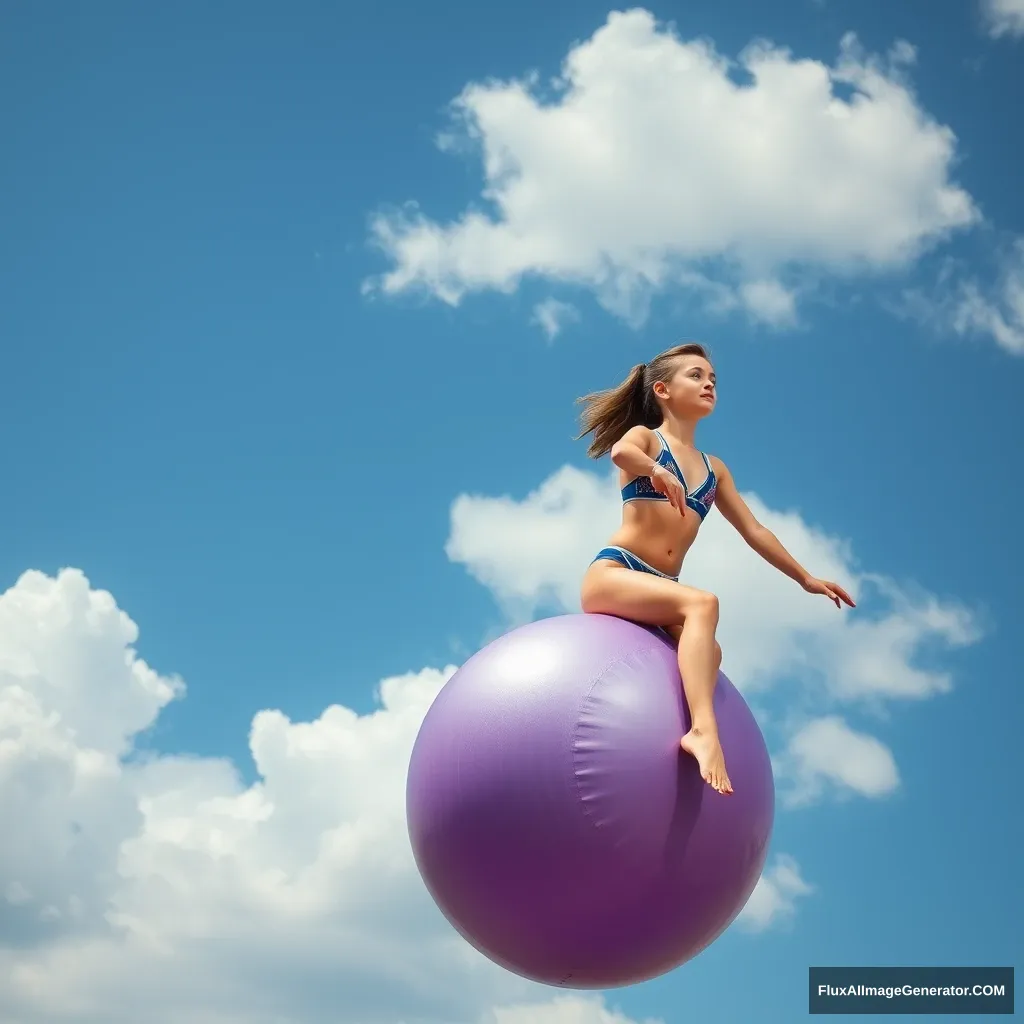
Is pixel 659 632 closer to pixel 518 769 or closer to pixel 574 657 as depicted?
pixel 574 657

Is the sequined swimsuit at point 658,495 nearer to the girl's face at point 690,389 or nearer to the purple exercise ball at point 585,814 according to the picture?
the girl's face at point 690,389

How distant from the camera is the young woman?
6.94 meters

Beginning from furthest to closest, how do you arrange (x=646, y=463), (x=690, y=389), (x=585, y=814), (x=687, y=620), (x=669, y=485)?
1. (x=690, y=389)
2. (x=646, y=463)
3. (x=669, y=485)
4. (x=687, y=620)
5. (x=585, y=814)

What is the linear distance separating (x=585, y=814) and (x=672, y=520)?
198cm

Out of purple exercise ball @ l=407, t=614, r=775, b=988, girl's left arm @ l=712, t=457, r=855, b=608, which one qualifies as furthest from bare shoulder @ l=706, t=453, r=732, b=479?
purple exercise ball @ l=407, t=614, r=775, b=988

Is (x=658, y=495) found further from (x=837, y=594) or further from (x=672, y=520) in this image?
(x=837, y=594)

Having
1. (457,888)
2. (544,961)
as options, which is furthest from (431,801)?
(544,961)

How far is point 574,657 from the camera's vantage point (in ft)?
22.6

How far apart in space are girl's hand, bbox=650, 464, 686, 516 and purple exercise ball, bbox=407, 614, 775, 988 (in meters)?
0.78

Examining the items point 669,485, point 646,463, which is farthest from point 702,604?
point 646,463

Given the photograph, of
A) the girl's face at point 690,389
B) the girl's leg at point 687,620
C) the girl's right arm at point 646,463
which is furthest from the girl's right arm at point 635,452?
the girl's leg at point 687,620

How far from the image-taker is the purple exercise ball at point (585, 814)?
21.4ft

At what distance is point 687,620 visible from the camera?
7.15 meters

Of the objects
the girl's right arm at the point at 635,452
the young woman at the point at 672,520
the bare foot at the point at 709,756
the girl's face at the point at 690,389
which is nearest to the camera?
the bare foot at the point at 709,756
